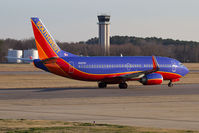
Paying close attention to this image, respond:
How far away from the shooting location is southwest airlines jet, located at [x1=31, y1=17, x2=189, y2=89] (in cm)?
4650

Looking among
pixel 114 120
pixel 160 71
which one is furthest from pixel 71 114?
pixel 160 71

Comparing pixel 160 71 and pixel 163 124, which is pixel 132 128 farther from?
pixel 160 71

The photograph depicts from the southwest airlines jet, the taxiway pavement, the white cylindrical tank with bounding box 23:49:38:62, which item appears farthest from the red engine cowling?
the white cylindrical tank with bounding box 23:49:38:62

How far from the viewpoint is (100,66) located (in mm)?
48750

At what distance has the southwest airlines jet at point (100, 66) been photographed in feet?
153

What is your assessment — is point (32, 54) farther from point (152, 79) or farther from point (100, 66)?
point (152, 79)

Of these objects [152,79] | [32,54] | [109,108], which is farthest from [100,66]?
[32,54]

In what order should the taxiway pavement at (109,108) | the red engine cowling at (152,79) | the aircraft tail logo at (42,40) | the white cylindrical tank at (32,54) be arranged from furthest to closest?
the white cylindrical tank at (32,54)
the red engine cowling at (152,79)
the aircraft tail logo at (42,40)
the taxiway pavement at (109,108)

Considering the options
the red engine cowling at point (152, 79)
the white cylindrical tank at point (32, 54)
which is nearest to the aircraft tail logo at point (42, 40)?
the red engine cowling at point (152, 79)

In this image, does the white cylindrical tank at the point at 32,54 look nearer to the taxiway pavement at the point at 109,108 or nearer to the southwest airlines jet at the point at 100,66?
the southwest airlines jet at the point at 100,66

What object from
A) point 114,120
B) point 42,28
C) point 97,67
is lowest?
point 114,120

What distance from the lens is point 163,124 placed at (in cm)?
2262

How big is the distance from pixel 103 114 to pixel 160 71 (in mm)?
24843

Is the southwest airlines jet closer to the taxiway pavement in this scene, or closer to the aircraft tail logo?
the aircraft tail logo
